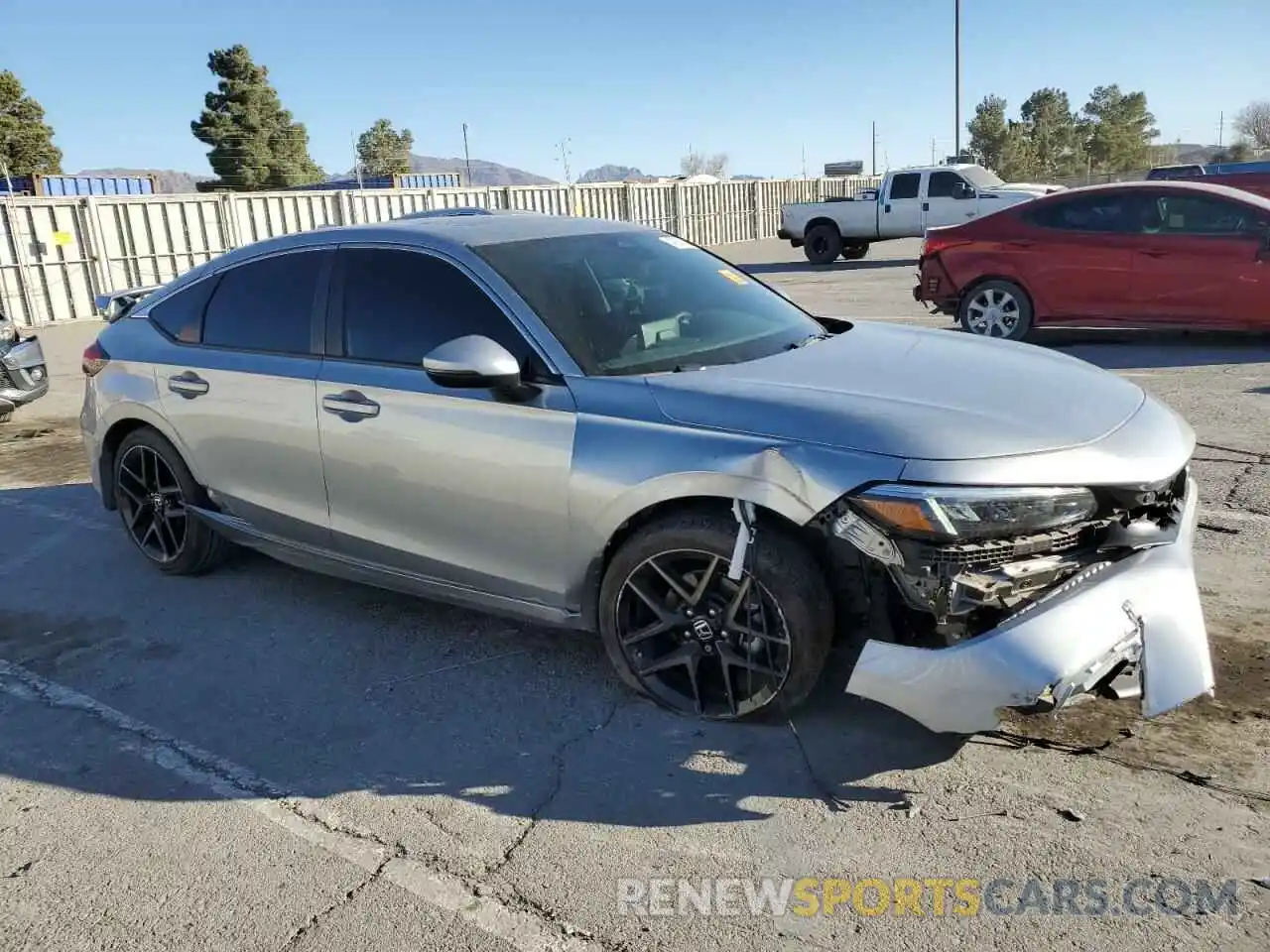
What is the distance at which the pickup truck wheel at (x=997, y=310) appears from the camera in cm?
1022

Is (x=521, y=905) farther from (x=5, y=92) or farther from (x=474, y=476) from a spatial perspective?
(x=5, y=92)

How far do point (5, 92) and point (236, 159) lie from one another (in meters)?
12.1

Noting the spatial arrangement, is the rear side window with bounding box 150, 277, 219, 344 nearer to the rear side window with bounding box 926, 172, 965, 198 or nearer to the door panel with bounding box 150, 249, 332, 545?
the door panel with bounding box 150, 249, 332, 545

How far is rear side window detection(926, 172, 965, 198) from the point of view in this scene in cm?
2203

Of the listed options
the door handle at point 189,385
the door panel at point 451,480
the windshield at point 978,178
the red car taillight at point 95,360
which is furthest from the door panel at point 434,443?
the windshield at point 978,178

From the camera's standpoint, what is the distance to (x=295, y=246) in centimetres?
467

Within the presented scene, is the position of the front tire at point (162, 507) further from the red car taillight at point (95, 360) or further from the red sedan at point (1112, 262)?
the red sedan at point (1112, 262)

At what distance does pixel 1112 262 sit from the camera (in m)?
9.72

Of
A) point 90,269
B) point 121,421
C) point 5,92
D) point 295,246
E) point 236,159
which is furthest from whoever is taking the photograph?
point 236,159

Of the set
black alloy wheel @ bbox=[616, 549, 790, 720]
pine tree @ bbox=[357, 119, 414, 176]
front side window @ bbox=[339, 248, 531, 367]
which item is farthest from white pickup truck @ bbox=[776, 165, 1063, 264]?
pine tree @ bbox=[357, 119, 414, 176]

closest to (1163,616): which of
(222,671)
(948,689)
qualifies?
(948,689)

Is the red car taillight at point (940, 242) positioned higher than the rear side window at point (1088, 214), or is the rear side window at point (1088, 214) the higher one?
the rear side window at point (1088, 214)

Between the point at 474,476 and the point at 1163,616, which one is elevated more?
the point at 474,476

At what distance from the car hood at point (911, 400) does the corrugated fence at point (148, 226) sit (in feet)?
36.3
